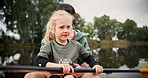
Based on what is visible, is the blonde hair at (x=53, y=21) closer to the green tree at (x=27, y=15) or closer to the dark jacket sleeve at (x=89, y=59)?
the dark jacket sleeve at (x=89, y=59)

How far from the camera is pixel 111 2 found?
211 cm

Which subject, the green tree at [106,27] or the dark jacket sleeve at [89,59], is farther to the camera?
the green tree at [106,27]

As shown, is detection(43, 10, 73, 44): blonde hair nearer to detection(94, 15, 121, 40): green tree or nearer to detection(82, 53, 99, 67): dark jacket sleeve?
→ detection(82, 53, 99, 67): dark jacket sleeve

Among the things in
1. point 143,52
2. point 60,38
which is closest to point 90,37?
point 143,52

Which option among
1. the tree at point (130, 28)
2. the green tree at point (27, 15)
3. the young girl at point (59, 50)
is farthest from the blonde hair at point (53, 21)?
the green tree at point (27, 15)

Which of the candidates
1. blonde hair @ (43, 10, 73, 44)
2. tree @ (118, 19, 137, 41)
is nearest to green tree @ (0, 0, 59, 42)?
tree @ (118, 19, 137, 41)

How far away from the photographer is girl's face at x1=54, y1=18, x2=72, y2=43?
1.76 ft

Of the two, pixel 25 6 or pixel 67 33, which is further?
pixel 25 6

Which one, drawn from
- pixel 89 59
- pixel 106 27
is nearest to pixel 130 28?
pixel 106 27

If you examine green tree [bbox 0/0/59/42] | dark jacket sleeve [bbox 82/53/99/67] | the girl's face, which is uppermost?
green tree [bbox 0/0/59/42]

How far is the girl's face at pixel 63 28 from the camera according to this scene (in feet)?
1.76

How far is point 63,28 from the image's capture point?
540mm

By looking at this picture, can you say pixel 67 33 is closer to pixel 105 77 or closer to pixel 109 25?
pixel 105 77

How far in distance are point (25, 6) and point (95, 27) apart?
958 millimetres
